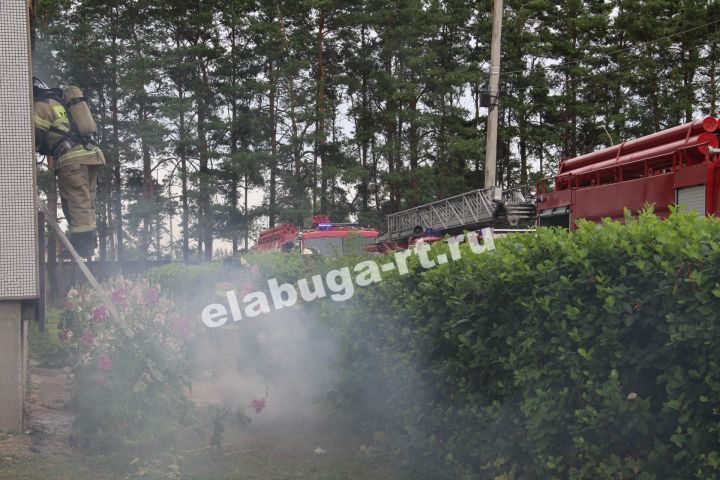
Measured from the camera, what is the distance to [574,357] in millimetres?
4020

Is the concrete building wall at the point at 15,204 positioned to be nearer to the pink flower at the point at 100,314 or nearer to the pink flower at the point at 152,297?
the pink flower at the point at 100,314

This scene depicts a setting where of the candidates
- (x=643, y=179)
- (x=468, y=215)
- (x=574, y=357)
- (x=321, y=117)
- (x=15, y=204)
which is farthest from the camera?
(x=321, y=117)

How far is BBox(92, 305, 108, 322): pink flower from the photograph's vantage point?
6926 mm

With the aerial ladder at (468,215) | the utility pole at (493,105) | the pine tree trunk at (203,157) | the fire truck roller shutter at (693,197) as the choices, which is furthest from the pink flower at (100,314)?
the pine tree trunk at (203,157)

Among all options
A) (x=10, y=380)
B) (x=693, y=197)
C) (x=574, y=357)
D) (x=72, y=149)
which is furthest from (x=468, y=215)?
(x=574, y=357)

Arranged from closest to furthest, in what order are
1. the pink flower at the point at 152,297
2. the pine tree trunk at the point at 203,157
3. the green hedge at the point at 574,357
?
1. the green hedge at the point at 574,357
2. the pink flower at the point at 152,297
3. the pine tree trunk at the point at 203,157

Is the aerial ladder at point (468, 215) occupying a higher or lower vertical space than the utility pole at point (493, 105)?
lower

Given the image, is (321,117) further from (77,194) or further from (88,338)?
(88,338)

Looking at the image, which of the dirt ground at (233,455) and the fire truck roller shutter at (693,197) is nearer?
the dirt ground at (233,455)

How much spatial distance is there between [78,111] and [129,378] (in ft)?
8.70

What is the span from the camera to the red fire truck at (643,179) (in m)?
10.3

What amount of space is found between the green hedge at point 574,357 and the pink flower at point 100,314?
2610 millimetres

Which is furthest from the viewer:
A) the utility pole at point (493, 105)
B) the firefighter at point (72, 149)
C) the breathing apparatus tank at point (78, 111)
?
the utility pole at point (493, 105)

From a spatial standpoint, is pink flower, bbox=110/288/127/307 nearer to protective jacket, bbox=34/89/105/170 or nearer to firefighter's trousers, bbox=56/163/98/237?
firefighter's trousers, bbox=56/163/98/237
